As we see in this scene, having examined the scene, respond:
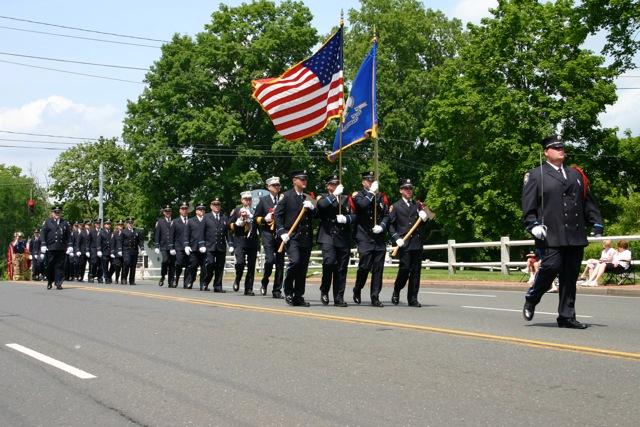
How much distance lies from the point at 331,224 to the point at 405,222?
118 cm

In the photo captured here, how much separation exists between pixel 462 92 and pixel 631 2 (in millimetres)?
15709

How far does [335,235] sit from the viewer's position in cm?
1357

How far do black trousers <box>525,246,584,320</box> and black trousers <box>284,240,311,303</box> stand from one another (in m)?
4.67

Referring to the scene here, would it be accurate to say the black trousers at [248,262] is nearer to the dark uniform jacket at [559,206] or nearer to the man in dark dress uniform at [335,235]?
the man in dark dress uniform at [335,235]

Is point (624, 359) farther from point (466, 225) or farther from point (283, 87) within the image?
point (466, 225)

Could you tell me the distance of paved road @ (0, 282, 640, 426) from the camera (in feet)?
18.4

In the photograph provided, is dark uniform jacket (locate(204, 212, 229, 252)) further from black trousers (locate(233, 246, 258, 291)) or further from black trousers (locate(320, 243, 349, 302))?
black trousers (locate(320, 243, 349, 302))

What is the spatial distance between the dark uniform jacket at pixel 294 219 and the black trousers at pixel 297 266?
0.30 ft

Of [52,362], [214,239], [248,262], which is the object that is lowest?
[52,362]

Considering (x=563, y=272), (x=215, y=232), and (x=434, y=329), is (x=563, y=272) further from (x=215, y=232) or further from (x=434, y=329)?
(x=215, y=232)

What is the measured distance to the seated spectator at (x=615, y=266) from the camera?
18.9 meters

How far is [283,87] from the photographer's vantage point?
55.4 feet

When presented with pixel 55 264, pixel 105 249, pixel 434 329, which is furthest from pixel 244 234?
pixel 105 249

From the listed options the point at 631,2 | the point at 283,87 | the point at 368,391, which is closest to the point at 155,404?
the point at 368,391
